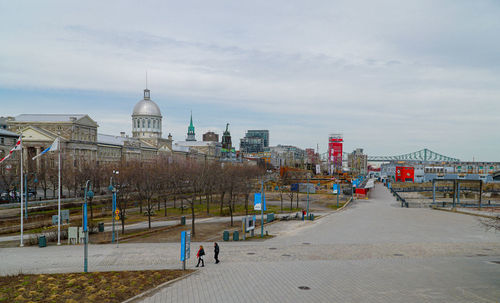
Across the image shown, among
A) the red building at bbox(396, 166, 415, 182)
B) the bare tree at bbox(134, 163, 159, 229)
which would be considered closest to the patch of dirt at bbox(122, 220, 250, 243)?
the bare tree at bbox(134, 163, 159, 229)

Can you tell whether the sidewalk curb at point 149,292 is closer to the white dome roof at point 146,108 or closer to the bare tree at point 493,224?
the bare tree at point 493,224

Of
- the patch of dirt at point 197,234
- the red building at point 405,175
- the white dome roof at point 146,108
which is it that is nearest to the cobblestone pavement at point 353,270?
the patch of dirt at point 197,234

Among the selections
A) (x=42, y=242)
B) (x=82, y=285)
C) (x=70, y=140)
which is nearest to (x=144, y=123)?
(x=70, y=140)

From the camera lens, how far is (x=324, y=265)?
23.3 m

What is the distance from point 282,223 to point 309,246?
15220 mm

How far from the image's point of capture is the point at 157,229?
39.0 meters

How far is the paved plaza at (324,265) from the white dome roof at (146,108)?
139586 millimetres

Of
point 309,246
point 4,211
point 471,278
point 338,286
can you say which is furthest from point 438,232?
point 4,211

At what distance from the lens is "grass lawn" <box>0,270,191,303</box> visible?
1689cm

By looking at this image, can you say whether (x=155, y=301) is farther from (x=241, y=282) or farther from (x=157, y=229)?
(x=157, y=229)

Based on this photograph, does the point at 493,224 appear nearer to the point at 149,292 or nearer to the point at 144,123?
the point at 149,292

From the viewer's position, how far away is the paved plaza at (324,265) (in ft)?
57.6

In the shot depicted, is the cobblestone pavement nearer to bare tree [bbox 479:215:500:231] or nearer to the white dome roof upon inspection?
bare tree [bbox 479:215:500:231]

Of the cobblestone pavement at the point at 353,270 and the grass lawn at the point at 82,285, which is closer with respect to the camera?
the grass lawn at the point at 82,285
